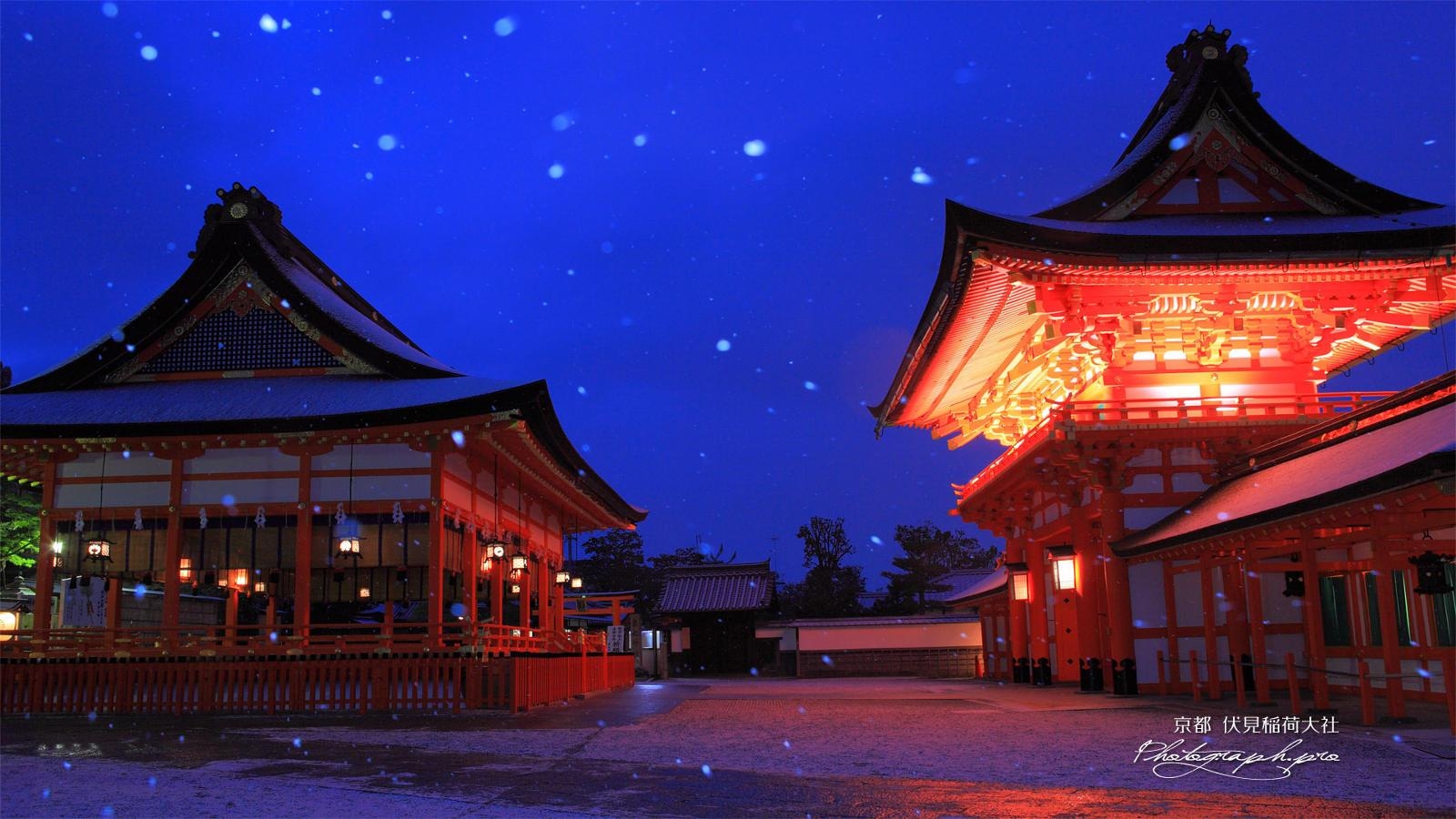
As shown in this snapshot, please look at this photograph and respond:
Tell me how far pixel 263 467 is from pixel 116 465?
2666 millimetres

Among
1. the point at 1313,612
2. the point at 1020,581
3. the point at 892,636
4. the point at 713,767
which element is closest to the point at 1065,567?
the point at 1020,581

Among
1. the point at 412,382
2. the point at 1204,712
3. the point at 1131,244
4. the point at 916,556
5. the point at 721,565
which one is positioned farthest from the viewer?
the point at 916,556

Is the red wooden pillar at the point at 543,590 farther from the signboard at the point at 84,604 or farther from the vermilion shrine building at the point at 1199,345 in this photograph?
the vermilion shrine building at the point at 1199,345

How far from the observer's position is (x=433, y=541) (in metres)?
17.5

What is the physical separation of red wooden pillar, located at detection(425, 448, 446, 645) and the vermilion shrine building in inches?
A: 358

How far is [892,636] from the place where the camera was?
3934cm

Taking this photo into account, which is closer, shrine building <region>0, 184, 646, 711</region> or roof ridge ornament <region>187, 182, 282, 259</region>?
shrine building <region>0, 184, 646, 711</region>

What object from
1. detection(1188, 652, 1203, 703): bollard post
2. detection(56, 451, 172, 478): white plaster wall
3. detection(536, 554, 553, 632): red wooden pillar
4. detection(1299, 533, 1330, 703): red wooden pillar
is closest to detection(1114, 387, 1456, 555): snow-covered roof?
detection(1299, 533, 1330, 703): red wooden pillar

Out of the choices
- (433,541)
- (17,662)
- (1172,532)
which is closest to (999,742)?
(1172,532)

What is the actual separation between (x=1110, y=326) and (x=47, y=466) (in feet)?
60.7

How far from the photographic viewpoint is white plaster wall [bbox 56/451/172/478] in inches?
724

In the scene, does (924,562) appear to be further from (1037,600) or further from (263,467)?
(263,467)

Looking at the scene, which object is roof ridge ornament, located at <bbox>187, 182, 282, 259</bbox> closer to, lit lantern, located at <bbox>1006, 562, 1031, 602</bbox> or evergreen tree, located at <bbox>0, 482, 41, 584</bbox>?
evergreen tree, located at <bbox>0, 482, 41, 584</bbox>

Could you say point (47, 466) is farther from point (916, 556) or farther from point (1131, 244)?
point (916, 556)
